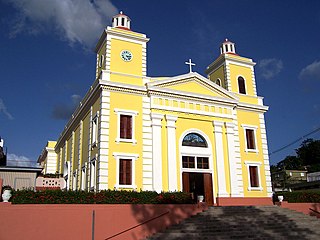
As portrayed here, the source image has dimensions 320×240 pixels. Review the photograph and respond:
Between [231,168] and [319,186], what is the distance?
24.3 meters

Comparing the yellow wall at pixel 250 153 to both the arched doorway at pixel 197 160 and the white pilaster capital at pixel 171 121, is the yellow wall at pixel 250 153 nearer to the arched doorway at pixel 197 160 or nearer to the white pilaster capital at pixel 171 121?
the arched doorway at pixel 197 160

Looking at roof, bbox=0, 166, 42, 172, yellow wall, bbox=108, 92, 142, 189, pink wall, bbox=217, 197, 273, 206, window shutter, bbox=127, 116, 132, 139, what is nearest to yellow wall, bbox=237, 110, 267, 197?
pink wall, bbox=217, 197, 273, 206

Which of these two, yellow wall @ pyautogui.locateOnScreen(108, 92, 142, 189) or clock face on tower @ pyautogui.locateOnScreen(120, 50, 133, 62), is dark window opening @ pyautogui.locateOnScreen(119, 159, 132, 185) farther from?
clock face on tower @ pyautogui.locateOnScreen(120, 50, 133, 62)

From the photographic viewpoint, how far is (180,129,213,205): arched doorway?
22.6 m

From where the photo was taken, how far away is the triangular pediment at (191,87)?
23.2 meters

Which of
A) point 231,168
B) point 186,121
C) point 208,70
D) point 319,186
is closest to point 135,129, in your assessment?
point 186,121

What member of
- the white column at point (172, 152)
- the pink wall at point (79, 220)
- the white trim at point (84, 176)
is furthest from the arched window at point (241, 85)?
the pink wall at point (79, 220)

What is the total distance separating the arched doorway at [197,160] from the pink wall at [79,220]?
580 centimetres

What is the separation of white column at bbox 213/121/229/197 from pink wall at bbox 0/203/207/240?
6.83m

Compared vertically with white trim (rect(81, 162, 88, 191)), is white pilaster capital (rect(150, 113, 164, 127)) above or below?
above

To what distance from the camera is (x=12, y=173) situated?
21.9 m

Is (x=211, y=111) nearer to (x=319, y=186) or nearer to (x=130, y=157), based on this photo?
(x=130, y=157)

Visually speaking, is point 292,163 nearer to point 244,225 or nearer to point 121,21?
point 121,21

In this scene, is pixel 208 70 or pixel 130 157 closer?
pixel 130 157
